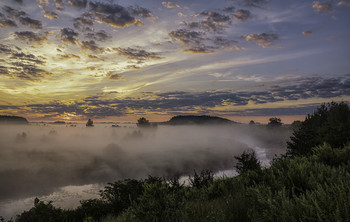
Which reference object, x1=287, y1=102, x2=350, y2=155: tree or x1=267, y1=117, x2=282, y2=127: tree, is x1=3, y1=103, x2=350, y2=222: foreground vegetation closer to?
x1=287, y1=102, x2=350, y2=155: tree

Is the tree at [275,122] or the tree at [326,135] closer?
the tree at [326,135]

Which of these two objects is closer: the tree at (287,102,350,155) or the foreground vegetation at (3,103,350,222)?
the foreground vegetation at (3,103,350,222)

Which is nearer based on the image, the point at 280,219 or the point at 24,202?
the point at 280,219

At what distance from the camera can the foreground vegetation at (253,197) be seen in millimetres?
4461

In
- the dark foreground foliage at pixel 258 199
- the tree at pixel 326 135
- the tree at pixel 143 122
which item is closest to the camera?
the dark foreground foliage at pixel 258 199

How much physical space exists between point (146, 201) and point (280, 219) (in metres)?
5.87

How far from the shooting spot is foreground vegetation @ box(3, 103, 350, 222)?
446 cm

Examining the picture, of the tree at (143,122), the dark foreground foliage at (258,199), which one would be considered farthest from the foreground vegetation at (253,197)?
the tree at (143,122)

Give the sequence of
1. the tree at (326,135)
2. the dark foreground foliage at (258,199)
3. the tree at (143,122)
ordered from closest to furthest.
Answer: the dark foreground foliage at (258,199) → the tree at (326,135) → the tree at (143,122)

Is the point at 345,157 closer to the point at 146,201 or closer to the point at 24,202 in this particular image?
the point at 146,201

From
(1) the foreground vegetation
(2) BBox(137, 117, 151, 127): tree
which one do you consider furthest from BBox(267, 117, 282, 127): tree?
(1) the foreground vegetation

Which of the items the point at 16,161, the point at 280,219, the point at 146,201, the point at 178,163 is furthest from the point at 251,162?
the point at 16,161

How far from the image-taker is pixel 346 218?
3.87 m

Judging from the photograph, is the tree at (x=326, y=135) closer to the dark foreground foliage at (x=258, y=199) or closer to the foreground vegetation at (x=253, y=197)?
the foreground vegetation at (x=253, y=197)
